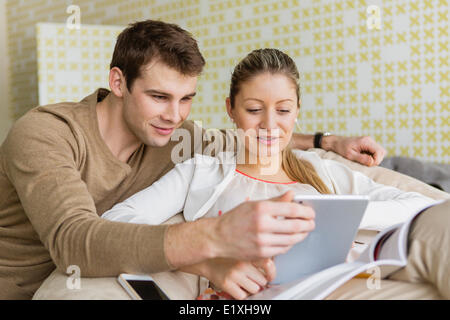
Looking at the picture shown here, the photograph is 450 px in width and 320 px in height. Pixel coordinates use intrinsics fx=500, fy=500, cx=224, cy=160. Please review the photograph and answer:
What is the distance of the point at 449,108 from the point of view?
2.60 meters

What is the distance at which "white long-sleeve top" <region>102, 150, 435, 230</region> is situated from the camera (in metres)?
1.34

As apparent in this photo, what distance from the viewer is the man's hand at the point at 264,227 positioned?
815 mm

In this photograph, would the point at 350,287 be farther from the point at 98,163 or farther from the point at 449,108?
the point at 449,108

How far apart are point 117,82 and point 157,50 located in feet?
0.63

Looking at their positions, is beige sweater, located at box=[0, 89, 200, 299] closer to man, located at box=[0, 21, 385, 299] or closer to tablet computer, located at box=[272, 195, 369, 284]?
man, located at box=[0, 21, 385, 299]

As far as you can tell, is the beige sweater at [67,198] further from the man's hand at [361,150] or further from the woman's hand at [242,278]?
the man's hand at [361,150]

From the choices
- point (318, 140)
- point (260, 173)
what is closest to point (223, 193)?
point (260, 173)

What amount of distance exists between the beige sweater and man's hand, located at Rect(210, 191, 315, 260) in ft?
0.50

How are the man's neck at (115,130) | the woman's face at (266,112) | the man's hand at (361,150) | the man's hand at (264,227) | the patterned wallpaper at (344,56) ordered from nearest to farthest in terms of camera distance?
the man's hand at (264,227) → the woman's face at (266,112) → the man's neck at (115,130) → the man's hand at (361,150) → the patterned wallpaper at (344,56)

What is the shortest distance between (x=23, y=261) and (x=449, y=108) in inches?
85.6

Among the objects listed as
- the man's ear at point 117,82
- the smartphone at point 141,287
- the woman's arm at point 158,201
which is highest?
the man's ear at point 117,82

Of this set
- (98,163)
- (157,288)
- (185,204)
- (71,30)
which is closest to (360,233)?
(185,204)

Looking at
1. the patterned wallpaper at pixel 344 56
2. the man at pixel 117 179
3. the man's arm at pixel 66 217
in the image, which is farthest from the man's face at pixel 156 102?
the patterned wallpaper at pixel 344 56

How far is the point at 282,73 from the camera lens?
59.3 inches
